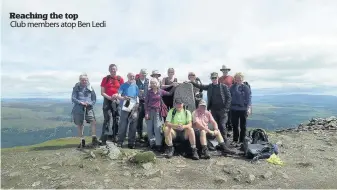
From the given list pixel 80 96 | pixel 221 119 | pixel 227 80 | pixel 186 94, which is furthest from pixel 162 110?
pixel 227 80

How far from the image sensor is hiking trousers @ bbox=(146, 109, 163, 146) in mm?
15227

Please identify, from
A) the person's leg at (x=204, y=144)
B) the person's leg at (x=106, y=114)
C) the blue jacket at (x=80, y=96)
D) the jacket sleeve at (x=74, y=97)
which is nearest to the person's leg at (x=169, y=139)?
the person's leg at (x=204, y=144)

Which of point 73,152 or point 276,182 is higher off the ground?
point 73,152

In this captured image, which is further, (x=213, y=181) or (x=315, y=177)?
(x=315, y=177)

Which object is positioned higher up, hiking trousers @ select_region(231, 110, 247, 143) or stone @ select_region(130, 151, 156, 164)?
hiking trousers @ select_region(231, 110, 247, 143)

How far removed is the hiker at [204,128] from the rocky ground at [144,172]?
1.82ft

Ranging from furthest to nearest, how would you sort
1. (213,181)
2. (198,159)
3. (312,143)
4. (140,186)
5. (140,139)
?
(312,143), (140,139), (198,159), (213,181), (140,186)

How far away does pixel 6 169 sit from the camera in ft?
43.0

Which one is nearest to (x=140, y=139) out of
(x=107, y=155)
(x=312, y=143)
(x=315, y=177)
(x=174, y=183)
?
(x=107, y=155)

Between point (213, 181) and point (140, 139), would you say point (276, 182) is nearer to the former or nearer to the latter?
point (213, 181)

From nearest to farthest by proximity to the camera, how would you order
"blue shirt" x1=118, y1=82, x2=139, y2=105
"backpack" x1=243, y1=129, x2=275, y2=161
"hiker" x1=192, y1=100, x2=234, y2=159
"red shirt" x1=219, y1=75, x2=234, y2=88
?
"hiker" x1=192, y1=100, x2=234, y2=159
"backpack" x1=243, y1=129, x2=275, y2=161
"blue shirt" x1=118, y1=82, x2=139, y2=105
"red shirt" x1=219, y1=75, x2=234, y2=88

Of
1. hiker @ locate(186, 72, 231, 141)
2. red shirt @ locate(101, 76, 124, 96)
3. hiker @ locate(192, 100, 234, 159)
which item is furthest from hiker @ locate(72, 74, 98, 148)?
hiker @ locate(186, 72, 231, 141)

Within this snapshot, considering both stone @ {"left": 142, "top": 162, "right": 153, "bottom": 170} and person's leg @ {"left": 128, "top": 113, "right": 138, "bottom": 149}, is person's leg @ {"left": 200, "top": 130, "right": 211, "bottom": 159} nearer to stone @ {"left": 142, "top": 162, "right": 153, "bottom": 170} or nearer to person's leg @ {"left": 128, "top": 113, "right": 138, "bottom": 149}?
stone @ {"left": 142, "top": 162, "right": 153, "bottom": 170}

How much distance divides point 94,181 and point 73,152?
12.2 feet
